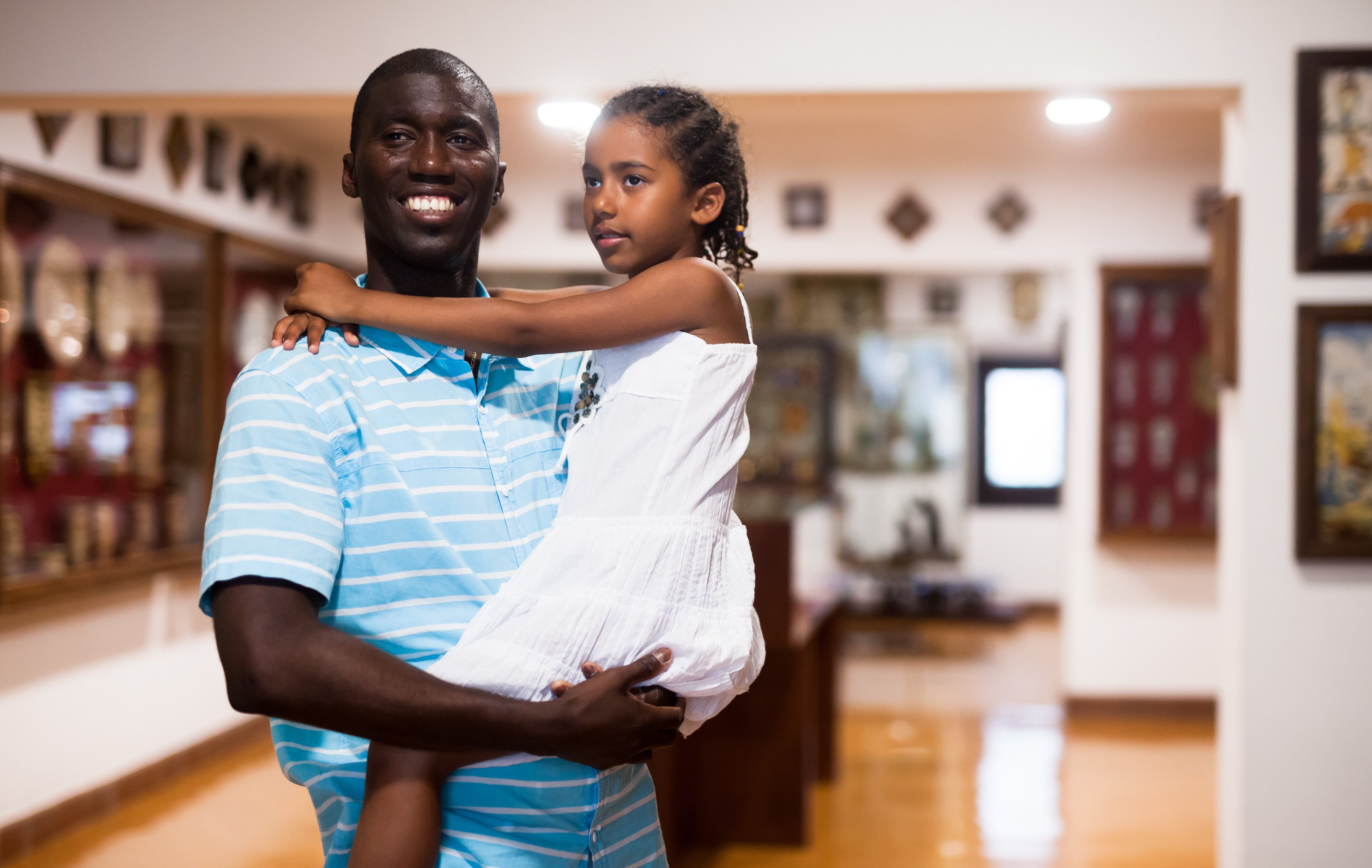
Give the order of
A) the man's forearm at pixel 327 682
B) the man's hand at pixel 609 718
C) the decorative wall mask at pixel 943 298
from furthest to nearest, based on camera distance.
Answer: the decorative wall mask at pixel 943 298
the man's hand at pixel 609 718
the man's forearm at pixel 327 682

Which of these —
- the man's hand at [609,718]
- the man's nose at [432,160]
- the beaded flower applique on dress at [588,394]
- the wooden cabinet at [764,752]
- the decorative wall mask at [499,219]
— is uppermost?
the decorative wall mask at [499,219]

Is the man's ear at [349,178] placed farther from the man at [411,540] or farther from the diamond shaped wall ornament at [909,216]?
the diamond shaped wall ornament at [909,216]

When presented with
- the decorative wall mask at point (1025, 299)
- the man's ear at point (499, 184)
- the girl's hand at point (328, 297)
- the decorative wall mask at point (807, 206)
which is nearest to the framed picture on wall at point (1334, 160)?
the man's ear at point (499, 184)

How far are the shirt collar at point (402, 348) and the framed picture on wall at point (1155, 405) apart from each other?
5492mm

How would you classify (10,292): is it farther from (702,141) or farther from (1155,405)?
(1155,405)

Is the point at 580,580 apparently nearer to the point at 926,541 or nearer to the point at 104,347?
the point at 104,347

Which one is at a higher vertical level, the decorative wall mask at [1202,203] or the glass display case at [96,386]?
the decorative wall mask at [1202,203]

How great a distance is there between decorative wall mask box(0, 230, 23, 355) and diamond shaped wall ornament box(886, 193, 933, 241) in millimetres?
4059

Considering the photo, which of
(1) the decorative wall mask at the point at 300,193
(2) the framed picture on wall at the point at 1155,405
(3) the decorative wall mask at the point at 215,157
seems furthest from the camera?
(2) the framed picture on wall at the point at 1155,405

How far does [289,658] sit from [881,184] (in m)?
5.59

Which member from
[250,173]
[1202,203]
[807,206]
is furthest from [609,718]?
[1202,203]

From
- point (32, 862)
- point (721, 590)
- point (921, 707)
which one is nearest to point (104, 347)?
point (32, 862)

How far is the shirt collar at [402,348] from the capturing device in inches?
48.5

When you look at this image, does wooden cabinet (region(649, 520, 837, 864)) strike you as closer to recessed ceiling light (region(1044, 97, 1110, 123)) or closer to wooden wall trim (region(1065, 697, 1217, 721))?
recessed ceiling light (region(1044, 97, 1110, 123))
